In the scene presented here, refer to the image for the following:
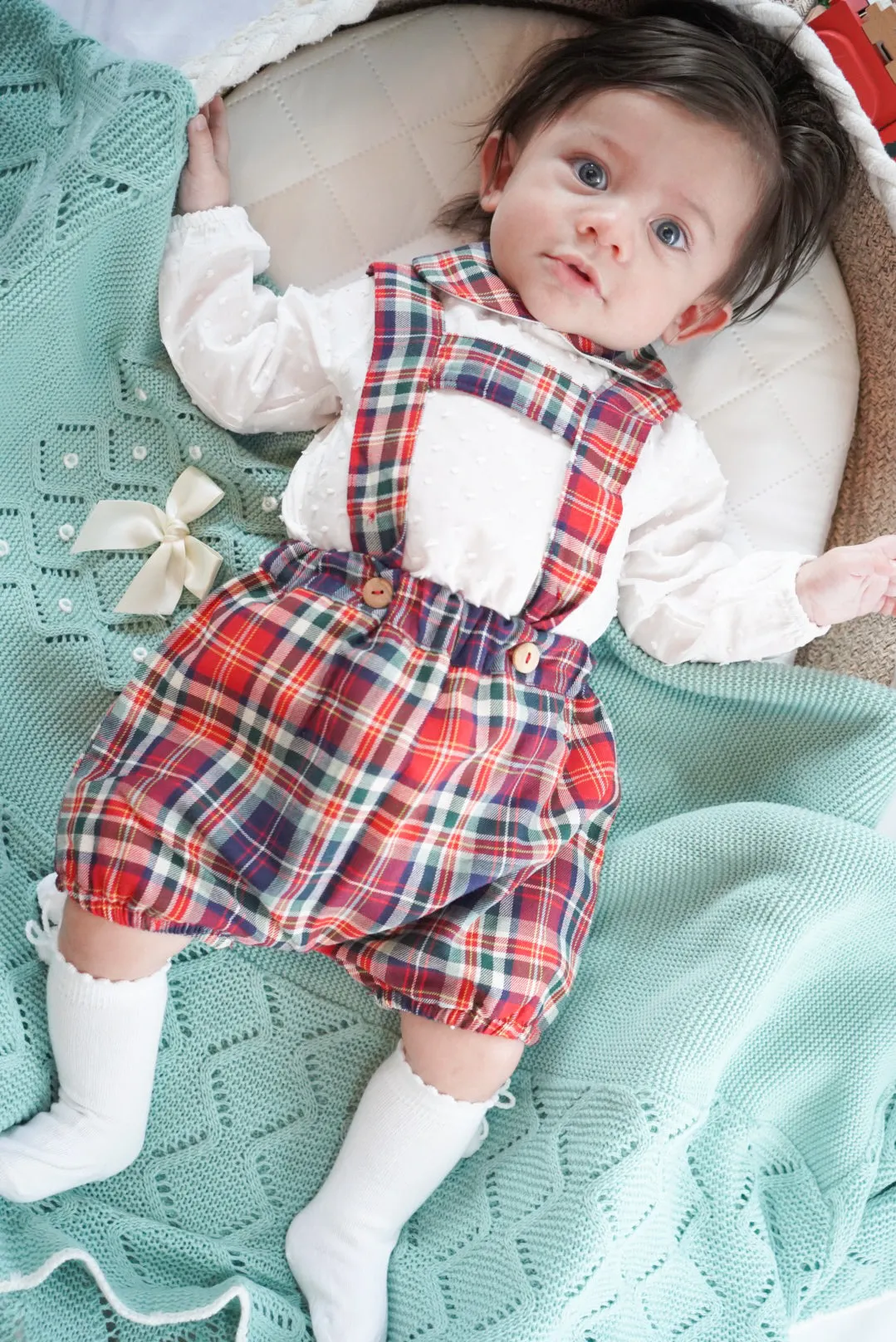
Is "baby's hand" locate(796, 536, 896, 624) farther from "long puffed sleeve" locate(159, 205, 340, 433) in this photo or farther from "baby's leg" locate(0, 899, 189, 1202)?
"baby's leg" locate(0, 899, 189, 1202)

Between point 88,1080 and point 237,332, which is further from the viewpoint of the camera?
point 237,332

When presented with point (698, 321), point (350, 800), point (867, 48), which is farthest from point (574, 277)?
point (350, 800)

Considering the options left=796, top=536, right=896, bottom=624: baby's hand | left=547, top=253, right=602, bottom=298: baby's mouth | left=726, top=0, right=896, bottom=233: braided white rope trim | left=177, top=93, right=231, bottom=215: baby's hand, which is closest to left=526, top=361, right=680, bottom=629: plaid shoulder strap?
left=547, top=253, right=602, bottom=298: baby's mouth

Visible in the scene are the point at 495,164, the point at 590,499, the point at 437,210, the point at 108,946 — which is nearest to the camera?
the point at 108,946

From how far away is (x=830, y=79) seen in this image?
3.69ft

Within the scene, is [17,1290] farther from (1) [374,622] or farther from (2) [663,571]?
(2) [663,571]

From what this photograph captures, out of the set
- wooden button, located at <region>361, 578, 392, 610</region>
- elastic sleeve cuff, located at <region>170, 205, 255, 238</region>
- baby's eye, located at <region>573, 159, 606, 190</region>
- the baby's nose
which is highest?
elastic sleeve cuff, located at <region>170, 205, 255, 238</region>

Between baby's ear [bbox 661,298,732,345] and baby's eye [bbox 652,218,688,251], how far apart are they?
10 cm

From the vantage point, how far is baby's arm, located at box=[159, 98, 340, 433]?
1140mm

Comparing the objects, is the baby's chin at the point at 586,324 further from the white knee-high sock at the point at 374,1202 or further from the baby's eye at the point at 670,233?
the white knee-high sock at the point at 374,1202

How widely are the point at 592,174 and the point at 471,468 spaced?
0.32m

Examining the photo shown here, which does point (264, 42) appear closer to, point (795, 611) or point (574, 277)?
point (574, 277)

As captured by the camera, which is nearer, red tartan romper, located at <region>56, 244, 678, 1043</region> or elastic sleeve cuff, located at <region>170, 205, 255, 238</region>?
red tartan romper, located at <region>56, 244, 678, 1043</region>

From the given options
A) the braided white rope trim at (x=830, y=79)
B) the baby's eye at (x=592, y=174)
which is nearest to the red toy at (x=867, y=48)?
the braided white rope trim at (x=830, y=79)
